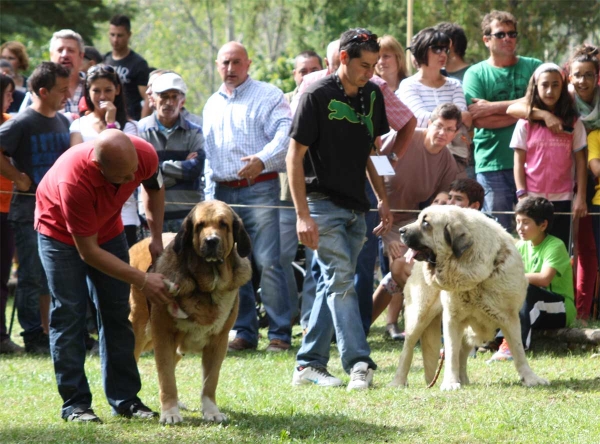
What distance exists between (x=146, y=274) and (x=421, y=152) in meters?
3.88

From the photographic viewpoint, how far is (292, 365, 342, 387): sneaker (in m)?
7.27

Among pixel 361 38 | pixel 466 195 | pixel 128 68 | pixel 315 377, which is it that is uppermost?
pixel 361 38

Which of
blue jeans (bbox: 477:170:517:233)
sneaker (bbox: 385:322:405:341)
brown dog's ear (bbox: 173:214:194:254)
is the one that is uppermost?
brown dog's ear (bbox: 173:214:194:254)

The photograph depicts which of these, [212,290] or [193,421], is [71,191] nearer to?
[212,290]

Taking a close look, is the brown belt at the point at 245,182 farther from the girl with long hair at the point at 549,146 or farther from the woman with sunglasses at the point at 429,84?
the girl with long hair at the point at 549,146

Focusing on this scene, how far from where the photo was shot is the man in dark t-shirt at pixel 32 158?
9.02m

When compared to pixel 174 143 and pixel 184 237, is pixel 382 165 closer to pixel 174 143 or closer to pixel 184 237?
pixel 184 237

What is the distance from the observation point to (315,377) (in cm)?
730

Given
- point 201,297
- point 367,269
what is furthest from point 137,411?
point 367,269

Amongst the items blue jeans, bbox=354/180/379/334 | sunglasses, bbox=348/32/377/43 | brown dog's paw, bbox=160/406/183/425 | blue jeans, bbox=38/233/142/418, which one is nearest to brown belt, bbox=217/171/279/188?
blue jeans, bbox=354/180/379/334

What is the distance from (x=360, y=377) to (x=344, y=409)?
0.68 meters

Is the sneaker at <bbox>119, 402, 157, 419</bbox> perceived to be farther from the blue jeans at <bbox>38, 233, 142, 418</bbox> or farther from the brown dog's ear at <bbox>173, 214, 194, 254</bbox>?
the brown dog's ear at <bbox>173, 214, 194, 254</bbox>

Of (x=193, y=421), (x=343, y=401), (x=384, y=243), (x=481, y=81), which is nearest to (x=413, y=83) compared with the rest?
(x=481, y=81)

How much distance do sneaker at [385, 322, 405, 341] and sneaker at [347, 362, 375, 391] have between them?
8.48ft
